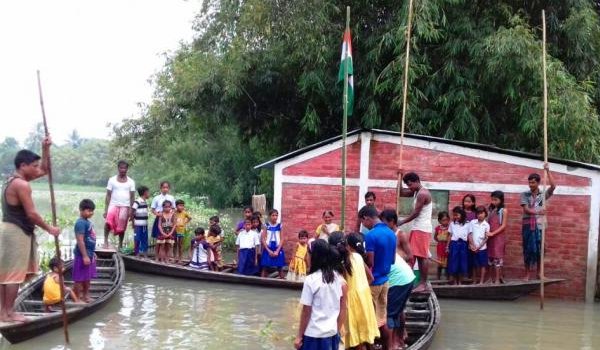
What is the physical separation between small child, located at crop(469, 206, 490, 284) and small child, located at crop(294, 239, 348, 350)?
6.08 meters

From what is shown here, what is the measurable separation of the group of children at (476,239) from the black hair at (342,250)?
5.72m

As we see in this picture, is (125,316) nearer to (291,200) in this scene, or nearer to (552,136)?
(291,200)

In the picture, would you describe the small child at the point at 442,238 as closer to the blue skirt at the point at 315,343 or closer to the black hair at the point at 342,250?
the black hair at the point at 342,250

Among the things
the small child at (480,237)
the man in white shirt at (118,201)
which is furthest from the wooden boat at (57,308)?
the small child at (480,237)

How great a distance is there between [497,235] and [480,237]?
28 centimetres

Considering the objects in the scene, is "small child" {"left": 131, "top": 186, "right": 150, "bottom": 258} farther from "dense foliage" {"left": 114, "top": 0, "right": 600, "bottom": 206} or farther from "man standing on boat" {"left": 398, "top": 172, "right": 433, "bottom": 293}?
"man standing on boat" {"left": 398, "top": 172, "right": 433, "bottom": 293}

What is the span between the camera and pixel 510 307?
10.2 m

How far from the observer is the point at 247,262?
11.8m

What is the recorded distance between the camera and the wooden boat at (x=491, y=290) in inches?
398

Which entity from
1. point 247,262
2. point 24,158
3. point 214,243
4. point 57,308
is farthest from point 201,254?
point 24,158

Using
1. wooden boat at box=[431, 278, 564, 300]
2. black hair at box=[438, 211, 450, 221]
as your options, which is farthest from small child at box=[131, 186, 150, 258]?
wooden boat at box=[431, 278, 564, 300]

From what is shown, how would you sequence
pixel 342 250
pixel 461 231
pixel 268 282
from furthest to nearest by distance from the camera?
pixel 268 282 < pixel 461 231 < pixel 342 250

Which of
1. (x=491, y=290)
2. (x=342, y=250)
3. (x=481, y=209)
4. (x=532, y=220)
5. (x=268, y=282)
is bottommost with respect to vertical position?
(x=268, y=282)

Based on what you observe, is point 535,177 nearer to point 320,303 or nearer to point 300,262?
point 300,262
